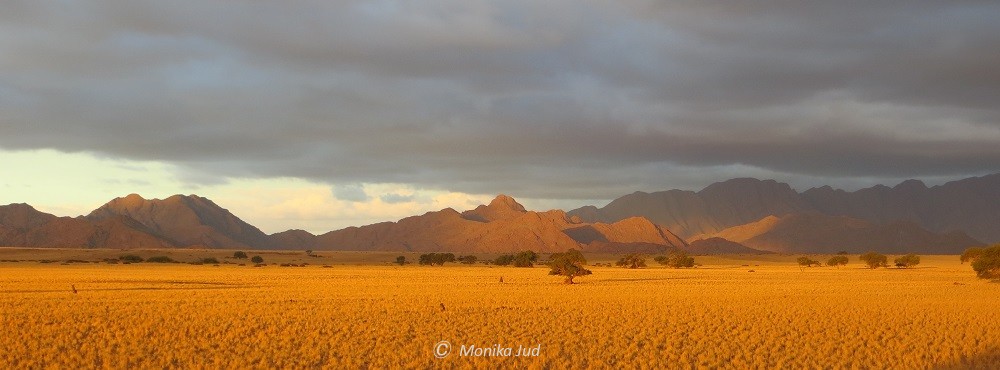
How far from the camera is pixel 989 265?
224 ft

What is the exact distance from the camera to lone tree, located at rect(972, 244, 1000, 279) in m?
68.4

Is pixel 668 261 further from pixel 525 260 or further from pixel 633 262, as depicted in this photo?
pixel 525 260

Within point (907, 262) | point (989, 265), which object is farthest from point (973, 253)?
point (907, 262)

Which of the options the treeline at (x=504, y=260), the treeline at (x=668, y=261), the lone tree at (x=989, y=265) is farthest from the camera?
the treeline at (x=668, y=261)

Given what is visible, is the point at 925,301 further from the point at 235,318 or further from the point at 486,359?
the point at 235,318

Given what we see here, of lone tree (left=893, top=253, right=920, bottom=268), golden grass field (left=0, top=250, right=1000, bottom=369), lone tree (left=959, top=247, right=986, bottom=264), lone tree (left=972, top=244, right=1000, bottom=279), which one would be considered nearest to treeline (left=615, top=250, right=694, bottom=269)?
lone tree (left=893, top=253, right=920, bottom=268)

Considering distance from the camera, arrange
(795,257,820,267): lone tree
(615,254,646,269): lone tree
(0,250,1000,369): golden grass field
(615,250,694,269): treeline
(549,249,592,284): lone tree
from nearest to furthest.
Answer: (0,250,1000,369): golden grass field → (549,249,592,284): lone tree → (615,254,646,269): lone tree → (615,250,694,269): treeline → (795,257,820,267): lone tree

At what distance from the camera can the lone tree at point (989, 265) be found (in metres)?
68.4

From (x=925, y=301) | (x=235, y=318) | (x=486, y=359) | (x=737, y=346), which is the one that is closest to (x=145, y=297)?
(x=235, y=318)

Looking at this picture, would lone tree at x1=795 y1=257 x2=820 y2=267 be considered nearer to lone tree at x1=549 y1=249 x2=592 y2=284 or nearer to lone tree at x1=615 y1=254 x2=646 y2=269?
lone tree at x1=615 y1=254 x2=646 y2=269

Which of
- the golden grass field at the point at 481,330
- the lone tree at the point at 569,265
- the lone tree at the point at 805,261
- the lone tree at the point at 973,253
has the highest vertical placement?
the lone tree at the point at 805,261

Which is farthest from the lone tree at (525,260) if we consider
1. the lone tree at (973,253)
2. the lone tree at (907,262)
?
the lone tree at (973,253)

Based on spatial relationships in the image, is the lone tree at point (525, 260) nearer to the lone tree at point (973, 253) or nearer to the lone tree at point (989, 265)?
the lone tree at point (973, 253)

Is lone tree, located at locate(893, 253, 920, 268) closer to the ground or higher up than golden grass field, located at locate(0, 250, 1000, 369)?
higher up
